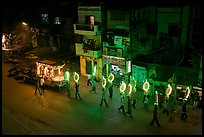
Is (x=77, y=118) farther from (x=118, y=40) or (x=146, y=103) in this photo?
(x=118, y=40)

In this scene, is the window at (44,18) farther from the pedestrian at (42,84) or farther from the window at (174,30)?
the window at (174,30)

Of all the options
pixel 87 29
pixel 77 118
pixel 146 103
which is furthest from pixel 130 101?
pixel 87 29

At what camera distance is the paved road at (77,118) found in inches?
688

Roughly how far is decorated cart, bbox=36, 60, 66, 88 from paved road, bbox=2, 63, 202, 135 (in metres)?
1.19

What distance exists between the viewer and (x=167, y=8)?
22312 mm

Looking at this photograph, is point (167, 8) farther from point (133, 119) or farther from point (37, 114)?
point (37, 114)

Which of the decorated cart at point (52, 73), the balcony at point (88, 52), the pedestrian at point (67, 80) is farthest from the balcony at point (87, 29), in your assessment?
the pedestrian at point (67, 80)

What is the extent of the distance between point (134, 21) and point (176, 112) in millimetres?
9850

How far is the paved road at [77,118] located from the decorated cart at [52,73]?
1.19 metres

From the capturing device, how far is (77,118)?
63.6 ft

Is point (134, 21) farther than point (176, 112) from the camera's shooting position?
Yes

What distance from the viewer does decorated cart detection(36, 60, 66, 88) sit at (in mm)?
24875

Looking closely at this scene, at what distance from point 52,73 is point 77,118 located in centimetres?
789

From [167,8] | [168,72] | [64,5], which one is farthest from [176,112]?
[64,5]
